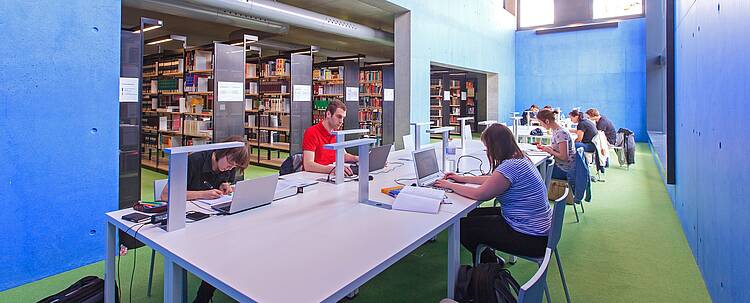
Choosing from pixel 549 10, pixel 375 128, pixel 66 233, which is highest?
pixel 549 10

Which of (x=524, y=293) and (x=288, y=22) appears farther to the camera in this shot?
(x=288, y=22)

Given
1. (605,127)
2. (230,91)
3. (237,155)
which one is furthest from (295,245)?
(605,127)

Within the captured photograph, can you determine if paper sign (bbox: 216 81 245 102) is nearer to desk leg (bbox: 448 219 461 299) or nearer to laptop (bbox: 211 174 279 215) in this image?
laptop (bbox: 211 174 279 215)

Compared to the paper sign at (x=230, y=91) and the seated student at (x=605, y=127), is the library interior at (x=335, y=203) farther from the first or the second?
the seated student at (x=605, y=127)

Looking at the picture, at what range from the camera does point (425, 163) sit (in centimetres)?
311

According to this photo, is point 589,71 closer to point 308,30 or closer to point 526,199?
point 308,30

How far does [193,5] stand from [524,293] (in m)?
6.58

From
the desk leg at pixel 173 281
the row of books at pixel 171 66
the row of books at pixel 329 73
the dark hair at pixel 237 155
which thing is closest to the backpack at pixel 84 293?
the desk leg at pixel 173 281

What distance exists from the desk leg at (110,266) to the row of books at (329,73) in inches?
311

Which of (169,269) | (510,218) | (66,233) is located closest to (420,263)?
(510,218)

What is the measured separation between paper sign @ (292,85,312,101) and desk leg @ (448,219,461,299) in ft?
19.9

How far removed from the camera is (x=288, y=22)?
720 centimetres

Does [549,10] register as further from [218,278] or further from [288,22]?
[218,278]

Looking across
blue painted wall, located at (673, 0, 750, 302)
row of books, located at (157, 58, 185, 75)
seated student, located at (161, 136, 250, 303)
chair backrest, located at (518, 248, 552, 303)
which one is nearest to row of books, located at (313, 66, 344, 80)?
row of books, located at (157, 58, 185, 75)
